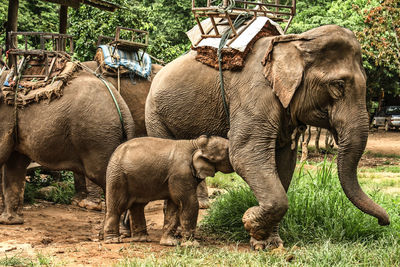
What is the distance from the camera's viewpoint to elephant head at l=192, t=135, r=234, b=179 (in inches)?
227

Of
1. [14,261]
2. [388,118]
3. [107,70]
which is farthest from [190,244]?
[388,118]

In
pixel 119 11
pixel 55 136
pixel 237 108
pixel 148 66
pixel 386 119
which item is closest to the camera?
pixel 237 108

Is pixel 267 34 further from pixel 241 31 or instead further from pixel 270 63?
pixel 270 63

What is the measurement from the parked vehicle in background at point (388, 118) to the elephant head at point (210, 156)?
1026 inches

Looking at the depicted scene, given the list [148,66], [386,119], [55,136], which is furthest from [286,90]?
[386,119]

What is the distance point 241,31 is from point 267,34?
0.33 metres

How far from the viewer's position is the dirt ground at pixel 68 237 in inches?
216

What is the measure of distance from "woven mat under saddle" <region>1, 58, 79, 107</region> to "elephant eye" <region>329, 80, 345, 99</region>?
10.0 ft

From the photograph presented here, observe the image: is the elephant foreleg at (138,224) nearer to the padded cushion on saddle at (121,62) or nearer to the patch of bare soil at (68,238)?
the patch of bare soil at (68,238)

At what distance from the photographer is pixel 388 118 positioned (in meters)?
30.8

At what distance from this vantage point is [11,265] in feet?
16.6

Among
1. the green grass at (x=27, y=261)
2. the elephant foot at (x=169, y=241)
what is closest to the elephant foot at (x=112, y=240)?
the elephant foot at (x=169, y=241)

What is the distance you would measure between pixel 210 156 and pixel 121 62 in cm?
350

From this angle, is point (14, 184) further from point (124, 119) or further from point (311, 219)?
point (311, 219)
